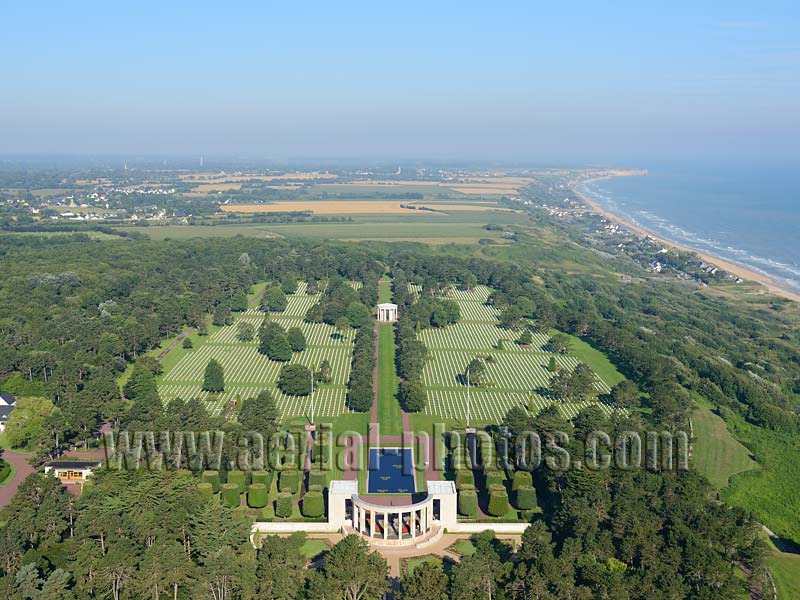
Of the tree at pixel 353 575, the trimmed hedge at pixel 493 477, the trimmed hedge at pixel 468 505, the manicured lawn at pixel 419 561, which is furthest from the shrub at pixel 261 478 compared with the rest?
the trimmed hedge at pixel 493 477

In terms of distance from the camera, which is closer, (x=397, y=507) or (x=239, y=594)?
(x=239, y=594)

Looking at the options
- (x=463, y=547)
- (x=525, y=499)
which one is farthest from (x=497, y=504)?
(x=463, y=547)

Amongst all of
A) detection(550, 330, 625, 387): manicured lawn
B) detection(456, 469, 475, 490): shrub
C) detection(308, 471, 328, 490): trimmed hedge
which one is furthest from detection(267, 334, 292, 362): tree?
detection(550, 330, 625, 387): manicured lawn

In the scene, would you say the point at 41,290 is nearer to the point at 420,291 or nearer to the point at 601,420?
the point at 420,291

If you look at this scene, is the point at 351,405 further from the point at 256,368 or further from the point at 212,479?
the point at 212,479

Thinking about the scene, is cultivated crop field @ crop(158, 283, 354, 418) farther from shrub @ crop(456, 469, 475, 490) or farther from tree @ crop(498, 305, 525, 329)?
tree @ crop(498, 305, 525, 329)

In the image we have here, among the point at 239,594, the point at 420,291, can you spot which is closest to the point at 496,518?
the point at 239,594

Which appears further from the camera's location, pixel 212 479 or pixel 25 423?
pixel 25 423

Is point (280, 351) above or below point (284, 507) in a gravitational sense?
→ below
